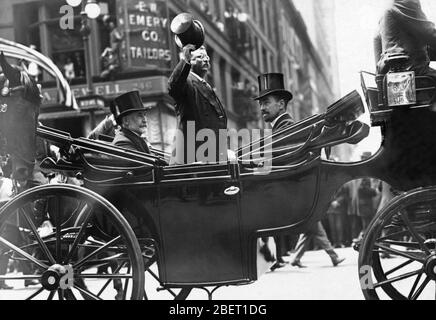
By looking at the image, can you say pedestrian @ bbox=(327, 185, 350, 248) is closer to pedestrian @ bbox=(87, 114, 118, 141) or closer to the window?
pedestrian @ bbox=(87, 114, 118, 141)

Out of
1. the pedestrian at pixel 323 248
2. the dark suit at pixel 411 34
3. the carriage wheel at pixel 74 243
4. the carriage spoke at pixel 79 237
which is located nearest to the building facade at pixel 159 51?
the dark suit at pixel 411 34

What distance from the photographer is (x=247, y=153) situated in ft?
9.02

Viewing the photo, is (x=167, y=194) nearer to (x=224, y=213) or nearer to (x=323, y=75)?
(x=224, y=213)

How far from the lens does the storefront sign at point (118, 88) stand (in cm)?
336

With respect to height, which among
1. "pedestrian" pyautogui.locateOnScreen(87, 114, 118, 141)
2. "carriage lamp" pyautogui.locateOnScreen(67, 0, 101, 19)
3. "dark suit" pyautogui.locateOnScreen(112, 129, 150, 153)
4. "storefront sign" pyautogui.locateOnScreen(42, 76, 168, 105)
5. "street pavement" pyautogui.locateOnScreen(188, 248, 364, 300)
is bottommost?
"street pavement" pyautogui.locateOnScreen(188, 248, 364, 300)

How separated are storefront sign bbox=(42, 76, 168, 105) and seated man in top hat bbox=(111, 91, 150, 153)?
0.23m

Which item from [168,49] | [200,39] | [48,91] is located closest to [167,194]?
[200,39]

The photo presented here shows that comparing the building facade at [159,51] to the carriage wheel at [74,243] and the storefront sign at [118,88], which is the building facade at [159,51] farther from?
the carriage wheel at [74,243]

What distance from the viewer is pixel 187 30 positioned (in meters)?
2.74

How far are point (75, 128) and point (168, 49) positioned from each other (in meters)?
0.67

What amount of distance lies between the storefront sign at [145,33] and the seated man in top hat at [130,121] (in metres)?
0.32

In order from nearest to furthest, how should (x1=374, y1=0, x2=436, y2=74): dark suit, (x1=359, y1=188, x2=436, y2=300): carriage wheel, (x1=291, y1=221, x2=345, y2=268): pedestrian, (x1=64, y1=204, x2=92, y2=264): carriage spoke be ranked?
(x1=359, y1=188, x2=436, y2=300): carriage wheel, (x1=374, y1=0, x2=436, y2=74): dark suit, (x1=64, y1=204, x2=92, y2=264): carriage spoke, (x1=291, y1=221, x2=345, y2=268): pedestrian

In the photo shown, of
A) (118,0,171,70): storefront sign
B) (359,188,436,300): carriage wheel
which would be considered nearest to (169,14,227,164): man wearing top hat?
(118,0,171,70): storefront sign

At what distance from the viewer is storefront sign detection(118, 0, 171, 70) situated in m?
3.30
